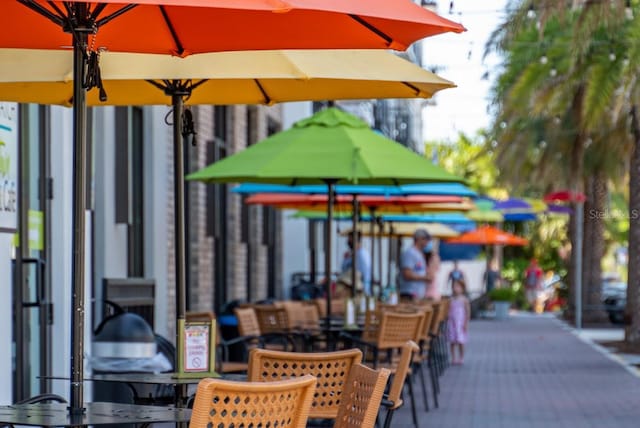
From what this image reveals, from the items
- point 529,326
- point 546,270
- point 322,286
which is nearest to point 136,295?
point 322,286

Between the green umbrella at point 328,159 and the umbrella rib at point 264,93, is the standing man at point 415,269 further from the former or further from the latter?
the umbrella rib at point 264,93

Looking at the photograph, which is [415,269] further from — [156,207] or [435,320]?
[156,207]

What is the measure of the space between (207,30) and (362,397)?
1810mm

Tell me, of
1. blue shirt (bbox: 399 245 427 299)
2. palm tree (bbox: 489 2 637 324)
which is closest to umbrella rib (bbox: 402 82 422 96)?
palm tree (bbox: 489 2 637 324)

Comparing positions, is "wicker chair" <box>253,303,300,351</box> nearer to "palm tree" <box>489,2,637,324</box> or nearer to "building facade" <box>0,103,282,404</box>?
"building facade" <box>0,103,282,404</box>

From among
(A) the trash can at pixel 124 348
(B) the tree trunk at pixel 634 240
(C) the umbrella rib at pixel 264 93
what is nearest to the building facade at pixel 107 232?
(C) the umbrella rib at pixel 264 93

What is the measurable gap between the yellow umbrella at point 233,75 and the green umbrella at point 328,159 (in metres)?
2.44

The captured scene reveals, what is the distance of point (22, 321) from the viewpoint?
32.0ft

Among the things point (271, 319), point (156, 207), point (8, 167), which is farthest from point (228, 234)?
point (8, 167)

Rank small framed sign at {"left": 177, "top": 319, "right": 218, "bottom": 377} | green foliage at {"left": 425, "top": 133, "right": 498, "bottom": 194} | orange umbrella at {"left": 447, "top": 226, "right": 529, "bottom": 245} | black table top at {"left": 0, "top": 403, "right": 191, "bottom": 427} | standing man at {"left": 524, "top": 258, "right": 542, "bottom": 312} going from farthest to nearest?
green foliage at {"left": 425, "top": 133, "right": 498, "bottom": 194}
standing man at {"left": 524, "top": 258, "right": 542, "bottom": 312}
orange umbrella at {"left": 447, "top": 226, "right": 529, "bottom": 245}
small framed sign at {"left": 177, "top": 319, "right": 218, "bottom": 377}
black table top at {"left": 0, "top": 403, "right": 191, "bottom": 427}

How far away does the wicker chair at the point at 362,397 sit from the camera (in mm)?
5551

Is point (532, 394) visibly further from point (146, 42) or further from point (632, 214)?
point (146, 42)

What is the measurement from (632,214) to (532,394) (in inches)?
272

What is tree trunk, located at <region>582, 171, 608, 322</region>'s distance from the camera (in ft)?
105
